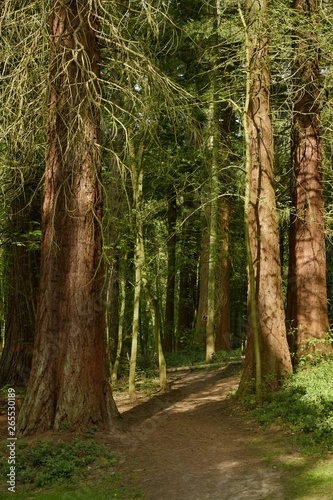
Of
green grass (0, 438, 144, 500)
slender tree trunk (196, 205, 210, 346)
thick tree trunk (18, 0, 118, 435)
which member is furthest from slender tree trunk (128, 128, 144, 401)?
slender tree trunk (196, 205, 210, 346)

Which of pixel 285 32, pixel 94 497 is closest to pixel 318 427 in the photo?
pixel 94 497

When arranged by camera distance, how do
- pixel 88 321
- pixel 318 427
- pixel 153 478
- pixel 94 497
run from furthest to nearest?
pixel 88 321
pixel 318 427
pixel 153 478
pixel 94 497

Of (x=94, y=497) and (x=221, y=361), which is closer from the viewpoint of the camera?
(x=94, y=497)

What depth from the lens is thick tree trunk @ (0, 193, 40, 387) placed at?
37.7 ft

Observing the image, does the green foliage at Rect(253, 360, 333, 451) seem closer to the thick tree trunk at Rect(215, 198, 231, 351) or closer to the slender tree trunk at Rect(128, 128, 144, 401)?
the slender tree trunk at Rect(128, 128, 144, 401)

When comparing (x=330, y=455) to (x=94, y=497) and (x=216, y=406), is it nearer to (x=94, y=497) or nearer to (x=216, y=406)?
(x=94, y=497)

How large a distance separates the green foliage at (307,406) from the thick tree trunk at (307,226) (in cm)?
101

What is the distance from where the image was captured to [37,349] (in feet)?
24.0

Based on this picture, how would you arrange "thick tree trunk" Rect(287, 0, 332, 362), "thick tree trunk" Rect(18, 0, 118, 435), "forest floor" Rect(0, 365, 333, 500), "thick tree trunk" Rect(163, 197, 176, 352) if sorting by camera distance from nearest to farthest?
"forest floor" Rect(0, 365, 333, 500)
"thick tree trunk" Rect(18, 0, 118, 435)
"thick tree trunk" Rect(287, 0, 332, 362)
"thick tree trunk" Rect(163, 197, 176, 352)

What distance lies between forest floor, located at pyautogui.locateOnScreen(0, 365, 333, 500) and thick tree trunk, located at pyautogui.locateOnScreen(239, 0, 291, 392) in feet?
3.68

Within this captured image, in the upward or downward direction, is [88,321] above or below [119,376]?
above

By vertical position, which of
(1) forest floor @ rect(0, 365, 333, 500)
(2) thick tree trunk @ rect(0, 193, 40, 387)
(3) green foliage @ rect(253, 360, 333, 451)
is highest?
(2) thick tree trunk @ rect(0, 193, 40, 387)

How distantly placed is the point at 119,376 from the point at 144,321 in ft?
37.2

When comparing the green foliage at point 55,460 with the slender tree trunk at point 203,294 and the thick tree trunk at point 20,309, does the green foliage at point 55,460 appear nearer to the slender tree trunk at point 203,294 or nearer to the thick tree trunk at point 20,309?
the thick tree trunk at point 20,309
